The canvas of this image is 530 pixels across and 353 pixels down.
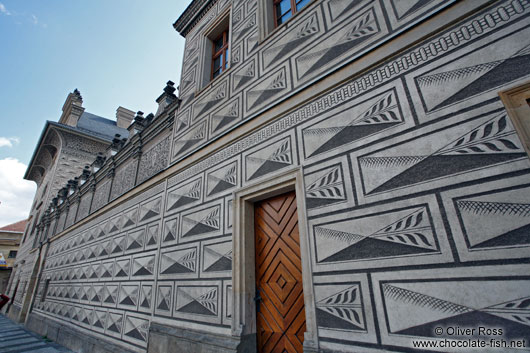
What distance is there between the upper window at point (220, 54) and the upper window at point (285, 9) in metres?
1.36

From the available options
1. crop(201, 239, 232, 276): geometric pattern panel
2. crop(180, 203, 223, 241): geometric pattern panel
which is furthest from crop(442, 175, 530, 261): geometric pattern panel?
crop(180, 203, 223, 241): geometric pattern panel

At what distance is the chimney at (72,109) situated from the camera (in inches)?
713

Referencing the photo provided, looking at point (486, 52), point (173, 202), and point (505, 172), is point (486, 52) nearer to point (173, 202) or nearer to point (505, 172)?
point (505, 172)

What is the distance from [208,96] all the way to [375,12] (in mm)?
3075

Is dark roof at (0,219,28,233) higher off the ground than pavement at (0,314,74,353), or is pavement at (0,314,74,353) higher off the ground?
dark roof at (0,219,28,233)

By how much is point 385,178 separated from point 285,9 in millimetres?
3564

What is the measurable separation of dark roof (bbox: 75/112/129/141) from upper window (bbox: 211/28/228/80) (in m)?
14.5

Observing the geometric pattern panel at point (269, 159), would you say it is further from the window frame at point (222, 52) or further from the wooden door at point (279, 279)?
the window frame at point (222, 52)

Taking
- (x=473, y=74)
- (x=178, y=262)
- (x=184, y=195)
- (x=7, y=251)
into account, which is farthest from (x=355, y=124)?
(x=7, y=251)

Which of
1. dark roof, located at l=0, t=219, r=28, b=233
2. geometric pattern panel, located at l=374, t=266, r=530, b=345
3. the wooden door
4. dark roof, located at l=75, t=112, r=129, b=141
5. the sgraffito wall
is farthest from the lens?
dark roof, located at l=0, t=219, r=28, b=233

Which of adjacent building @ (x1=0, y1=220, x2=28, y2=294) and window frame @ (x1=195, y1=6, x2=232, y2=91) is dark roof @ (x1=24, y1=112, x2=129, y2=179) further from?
window frame @ (x1=195, y1=6, x2=232, y2=91)

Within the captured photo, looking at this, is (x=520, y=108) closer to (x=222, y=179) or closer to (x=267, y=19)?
(x=222, y=179)

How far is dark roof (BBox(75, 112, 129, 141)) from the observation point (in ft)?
56.9

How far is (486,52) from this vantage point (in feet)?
6.57
